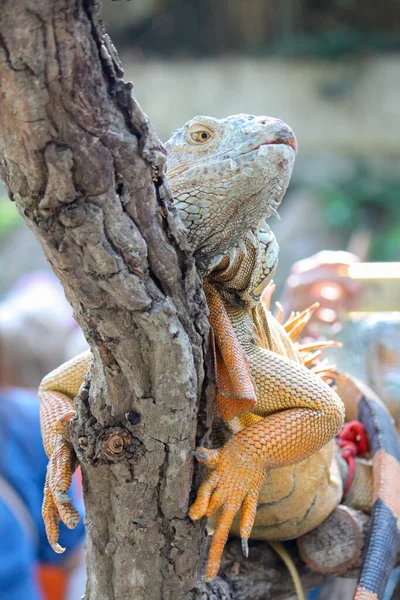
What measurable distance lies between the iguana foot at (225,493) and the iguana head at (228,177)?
52 centimetres

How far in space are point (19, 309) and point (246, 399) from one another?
10.4ft

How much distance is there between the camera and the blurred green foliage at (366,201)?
13742mm

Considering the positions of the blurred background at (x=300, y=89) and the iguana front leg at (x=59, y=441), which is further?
the blurred background at (x=300, y=89)

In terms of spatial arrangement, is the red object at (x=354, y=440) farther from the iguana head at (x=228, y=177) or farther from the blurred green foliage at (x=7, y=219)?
the blurred green foliage at (x=7, y=219)

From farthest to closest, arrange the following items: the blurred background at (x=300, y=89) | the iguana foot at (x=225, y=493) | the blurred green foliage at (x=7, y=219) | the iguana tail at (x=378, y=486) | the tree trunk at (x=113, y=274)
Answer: the blurred green foliage at (x=7, y=219), the blurred background at (x=300, y=89), the iguana tail at (x=378, y=486), the iguana foot at (x=225, y=493), the tree trunk at (x=113, y=274)

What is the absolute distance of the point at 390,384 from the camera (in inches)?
150

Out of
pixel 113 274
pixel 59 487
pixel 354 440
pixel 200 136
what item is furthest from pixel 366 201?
pixel 113 274

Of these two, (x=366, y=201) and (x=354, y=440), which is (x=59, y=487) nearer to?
(x=354, y=440)

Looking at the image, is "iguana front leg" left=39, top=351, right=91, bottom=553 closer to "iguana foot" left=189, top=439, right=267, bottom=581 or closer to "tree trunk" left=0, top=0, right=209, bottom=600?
"tree trunk" left=0, top=0, right=209, bottom=600

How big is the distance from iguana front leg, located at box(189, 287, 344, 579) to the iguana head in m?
0.21

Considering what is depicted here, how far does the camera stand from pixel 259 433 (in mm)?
1975

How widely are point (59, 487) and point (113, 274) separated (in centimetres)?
70

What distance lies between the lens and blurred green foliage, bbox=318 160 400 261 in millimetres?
13742

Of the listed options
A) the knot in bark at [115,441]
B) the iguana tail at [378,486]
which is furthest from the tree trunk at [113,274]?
the iguana tail at [378,486]
